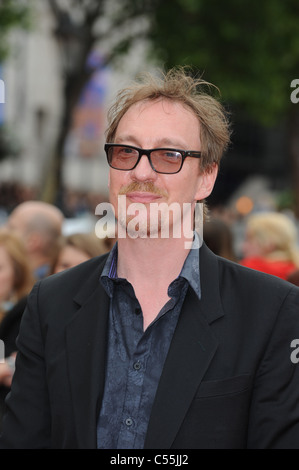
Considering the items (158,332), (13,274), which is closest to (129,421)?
(158,332)

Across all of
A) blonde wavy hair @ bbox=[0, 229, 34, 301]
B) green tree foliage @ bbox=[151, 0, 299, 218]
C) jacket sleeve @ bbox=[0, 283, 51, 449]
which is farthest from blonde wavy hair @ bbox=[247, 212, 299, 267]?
green tree foliage @ bbox=[151, 0, 299, 218]

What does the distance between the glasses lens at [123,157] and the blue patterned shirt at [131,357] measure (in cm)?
33

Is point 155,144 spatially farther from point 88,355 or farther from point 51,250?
point 51,250

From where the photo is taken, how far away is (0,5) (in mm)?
16250

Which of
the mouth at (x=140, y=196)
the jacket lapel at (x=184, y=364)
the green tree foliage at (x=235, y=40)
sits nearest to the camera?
the jacket lapel at (x=184, y=364)

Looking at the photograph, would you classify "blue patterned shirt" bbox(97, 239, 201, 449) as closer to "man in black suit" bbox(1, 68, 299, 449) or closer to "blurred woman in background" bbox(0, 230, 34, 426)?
"man in black suit" bbox(1, 68, 299, 449)

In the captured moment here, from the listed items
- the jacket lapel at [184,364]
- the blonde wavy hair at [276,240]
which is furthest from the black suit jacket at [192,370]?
the blonde wavy hair at [276,240]

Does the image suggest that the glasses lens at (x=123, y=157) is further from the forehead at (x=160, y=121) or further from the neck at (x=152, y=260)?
the neck at (x=152, y=260)

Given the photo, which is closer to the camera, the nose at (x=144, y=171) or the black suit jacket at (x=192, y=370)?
the black suit jacket at (x=192, y=370)

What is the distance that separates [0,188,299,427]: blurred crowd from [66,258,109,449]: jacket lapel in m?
1.44

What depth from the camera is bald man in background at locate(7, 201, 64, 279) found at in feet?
19.9

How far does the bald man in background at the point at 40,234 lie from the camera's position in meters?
6.05
